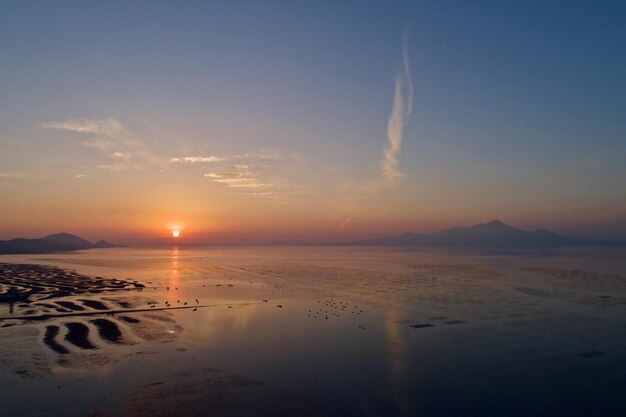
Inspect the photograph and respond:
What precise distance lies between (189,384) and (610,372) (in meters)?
20.0

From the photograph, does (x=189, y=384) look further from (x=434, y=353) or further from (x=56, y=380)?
(x=434, y=353)

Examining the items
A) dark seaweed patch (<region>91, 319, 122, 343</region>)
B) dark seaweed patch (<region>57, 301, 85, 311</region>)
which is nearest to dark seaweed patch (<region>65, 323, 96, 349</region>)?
dark seaweed patch (<region>91, 319, 122, 343</region>)

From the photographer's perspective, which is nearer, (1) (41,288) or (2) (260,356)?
(2) (260,356)

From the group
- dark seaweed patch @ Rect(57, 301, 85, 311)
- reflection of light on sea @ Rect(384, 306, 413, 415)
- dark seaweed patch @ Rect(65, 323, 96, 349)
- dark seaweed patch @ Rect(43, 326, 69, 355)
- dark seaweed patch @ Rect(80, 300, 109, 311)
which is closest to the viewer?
reflection of light on sea @ Rect(384, 306, 413, 415)

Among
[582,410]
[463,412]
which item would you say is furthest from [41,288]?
[582,410]

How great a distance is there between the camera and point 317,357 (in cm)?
2302

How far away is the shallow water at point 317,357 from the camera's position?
54.4ft

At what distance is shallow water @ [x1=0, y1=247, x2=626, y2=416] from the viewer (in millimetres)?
16583

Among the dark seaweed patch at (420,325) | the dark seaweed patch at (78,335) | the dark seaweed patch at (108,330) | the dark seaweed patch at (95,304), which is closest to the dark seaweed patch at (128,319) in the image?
the dark seaweed patch at (108,330)

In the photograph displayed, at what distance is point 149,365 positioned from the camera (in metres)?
21.1

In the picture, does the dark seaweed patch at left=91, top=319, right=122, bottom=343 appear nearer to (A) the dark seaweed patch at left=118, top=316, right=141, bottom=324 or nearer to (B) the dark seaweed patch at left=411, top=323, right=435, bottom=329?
(A) the dark seaweed patch at left=118, top=316, right=141, bottom=324

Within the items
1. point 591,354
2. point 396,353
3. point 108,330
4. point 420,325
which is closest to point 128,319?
point 108,330

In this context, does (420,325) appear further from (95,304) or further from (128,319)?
(95,304)

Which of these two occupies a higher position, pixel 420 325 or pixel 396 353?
pixel 420 325
